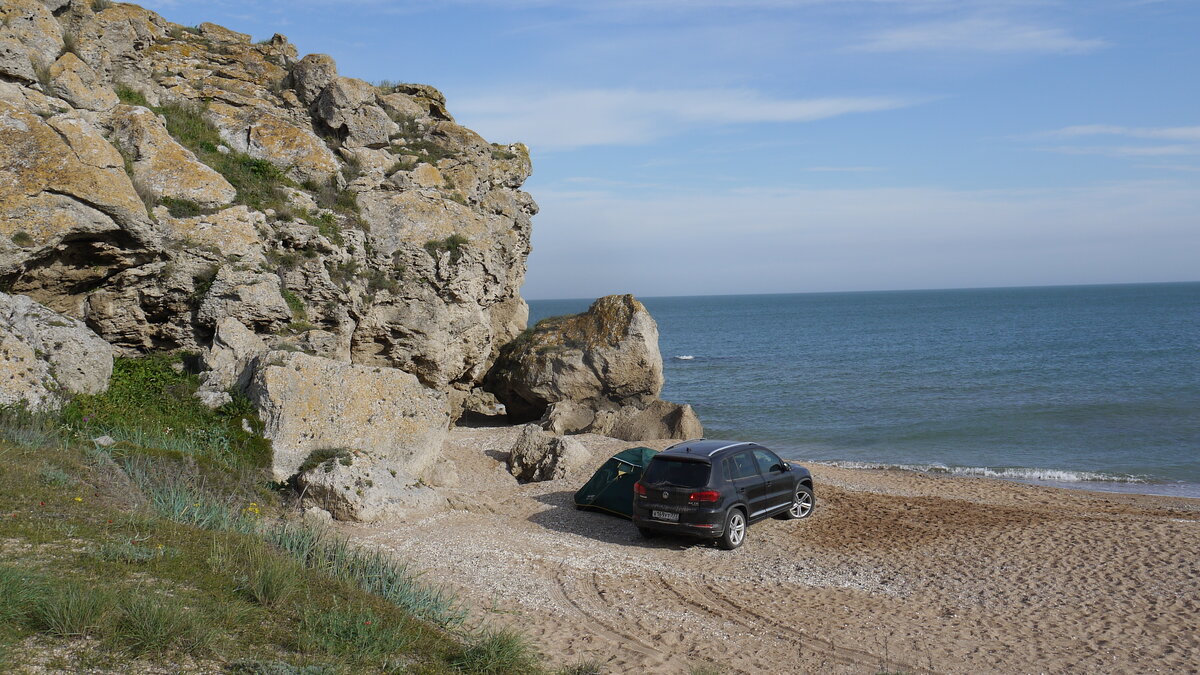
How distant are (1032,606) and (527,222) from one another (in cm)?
2017

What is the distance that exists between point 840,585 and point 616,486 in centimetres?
479

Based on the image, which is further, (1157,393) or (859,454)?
(1157,393)

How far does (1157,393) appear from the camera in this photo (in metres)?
33.8

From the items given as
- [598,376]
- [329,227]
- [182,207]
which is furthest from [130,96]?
[598,376]

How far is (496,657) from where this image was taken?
6.04 metres

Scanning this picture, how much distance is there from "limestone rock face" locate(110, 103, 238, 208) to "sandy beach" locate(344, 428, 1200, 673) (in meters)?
9.03

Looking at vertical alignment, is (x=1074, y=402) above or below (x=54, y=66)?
below

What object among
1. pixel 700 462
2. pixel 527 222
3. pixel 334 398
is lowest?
pixel 700 462

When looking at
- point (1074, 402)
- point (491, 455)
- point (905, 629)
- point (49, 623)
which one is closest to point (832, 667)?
point (905, 629)

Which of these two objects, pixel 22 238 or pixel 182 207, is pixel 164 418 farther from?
pixel 182 207

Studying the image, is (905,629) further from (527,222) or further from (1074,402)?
(1074,402)

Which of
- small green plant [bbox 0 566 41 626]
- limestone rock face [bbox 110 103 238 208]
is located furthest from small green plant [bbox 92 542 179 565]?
limestone rock face [bbox 110 103 238 208]

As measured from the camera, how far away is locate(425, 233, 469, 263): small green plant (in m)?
20.3

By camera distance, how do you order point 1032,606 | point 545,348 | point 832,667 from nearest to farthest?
point 832,667, point 1032,606, point 545,348
